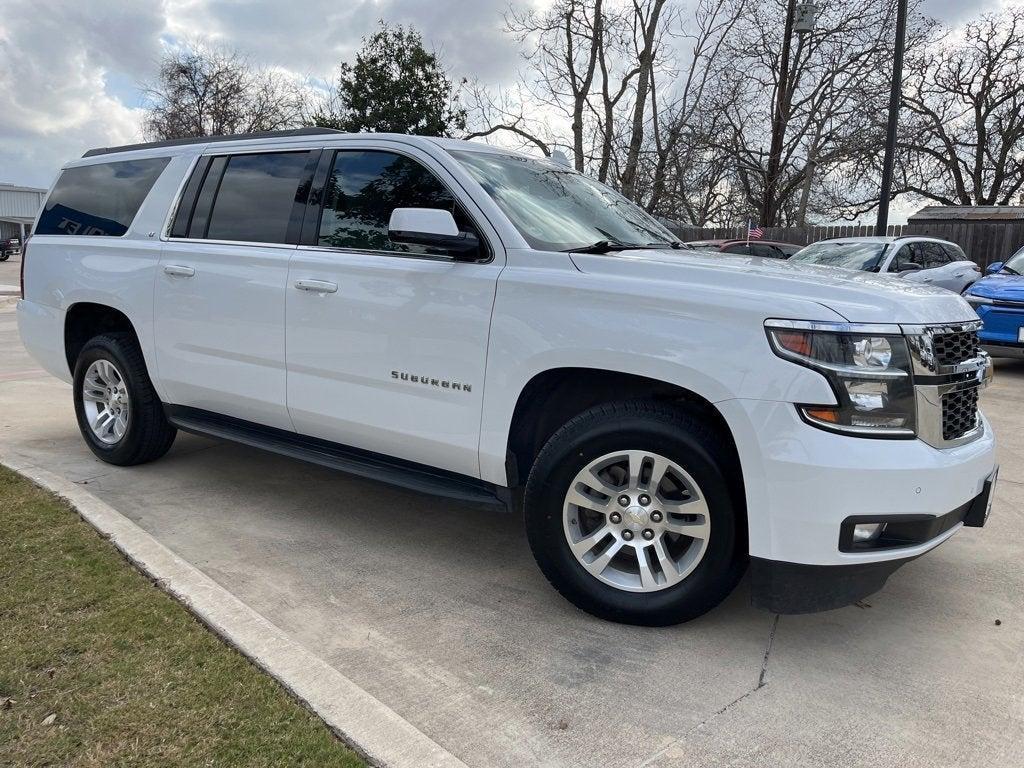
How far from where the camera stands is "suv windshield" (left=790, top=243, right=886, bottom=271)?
11.6m

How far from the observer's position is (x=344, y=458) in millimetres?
3939

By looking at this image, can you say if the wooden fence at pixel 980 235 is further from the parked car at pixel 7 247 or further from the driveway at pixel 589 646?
the parked car at pixel 7 247

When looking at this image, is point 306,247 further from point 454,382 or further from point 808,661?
point 808,661

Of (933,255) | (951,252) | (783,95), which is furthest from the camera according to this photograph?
(783,95)

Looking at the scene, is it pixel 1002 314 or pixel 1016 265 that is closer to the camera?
pixel 1002 314

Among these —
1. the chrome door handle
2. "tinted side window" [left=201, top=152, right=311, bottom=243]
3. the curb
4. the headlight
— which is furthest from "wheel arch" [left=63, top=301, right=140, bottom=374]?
the headlight

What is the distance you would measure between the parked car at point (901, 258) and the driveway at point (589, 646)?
777 cm

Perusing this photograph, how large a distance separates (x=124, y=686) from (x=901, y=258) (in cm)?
1201

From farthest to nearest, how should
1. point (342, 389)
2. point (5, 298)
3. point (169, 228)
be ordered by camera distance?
point (5, 298) → point (169, 228) → point (342, 389)

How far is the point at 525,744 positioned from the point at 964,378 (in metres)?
2.03

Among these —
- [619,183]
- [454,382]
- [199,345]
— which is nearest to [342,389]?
[454,382]

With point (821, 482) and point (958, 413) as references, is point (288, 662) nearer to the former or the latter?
point (821, 482)

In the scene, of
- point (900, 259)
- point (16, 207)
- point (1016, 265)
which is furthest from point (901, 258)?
point (16, 207)

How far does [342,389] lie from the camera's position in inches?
149
